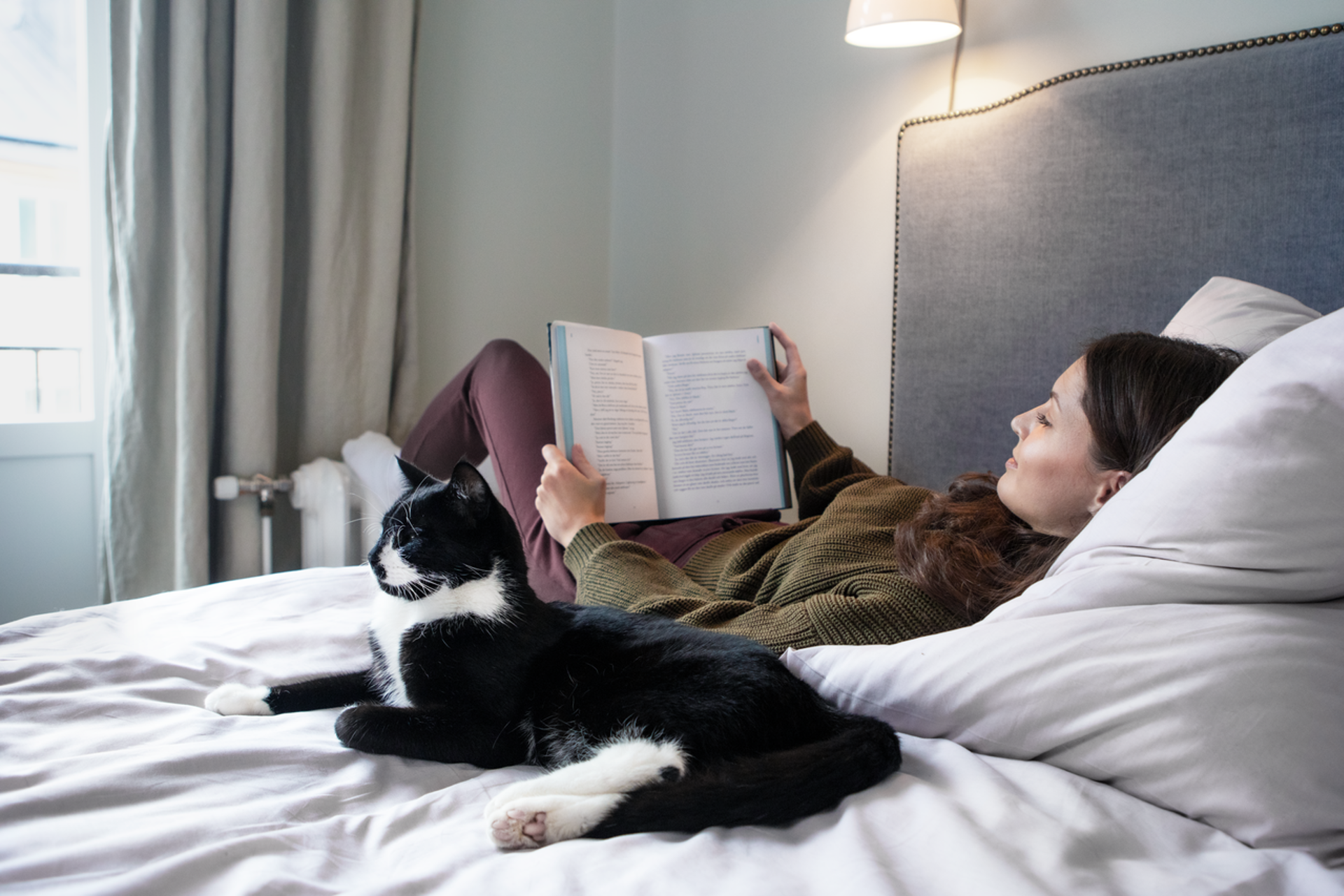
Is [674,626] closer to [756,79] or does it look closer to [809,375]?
[809,375]

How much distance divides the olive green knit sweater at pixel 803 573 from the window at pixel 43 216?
132 centimetres

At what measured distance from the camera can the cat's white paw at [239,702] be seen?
0.83 m

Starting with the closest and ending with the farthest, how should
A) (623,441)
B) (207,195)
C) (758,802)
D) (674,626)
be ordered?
(758,802)
(674,626)
(623,441)
(207,195)

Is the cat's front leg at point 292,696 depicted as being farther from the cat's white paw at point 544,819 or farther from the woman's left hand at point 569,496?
the woman's left hand at point 569,496

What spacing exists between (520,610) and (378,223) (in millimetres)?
1504

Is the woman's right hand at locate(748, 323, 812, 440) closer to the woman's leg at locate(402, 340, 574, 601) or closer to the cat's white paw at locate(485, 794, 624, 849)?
the woman's leg at locate(402, 340, 574, 601)

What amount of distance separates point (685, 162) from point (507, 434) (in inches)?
47.3

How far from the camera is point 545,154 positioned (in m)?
2.50

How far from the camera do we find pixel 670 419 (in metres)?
1.44

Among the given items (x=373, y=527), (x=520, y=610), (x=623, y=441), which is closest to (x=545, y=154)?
(x=373, y=527)

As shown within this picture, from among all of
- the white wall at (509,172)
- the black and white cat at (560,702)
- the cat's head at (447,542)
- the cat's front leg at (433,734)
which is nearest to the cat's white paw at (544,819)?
the black and white cat at (560,702)

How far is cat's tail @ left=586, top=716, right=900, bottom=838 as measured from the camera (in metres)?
0.61

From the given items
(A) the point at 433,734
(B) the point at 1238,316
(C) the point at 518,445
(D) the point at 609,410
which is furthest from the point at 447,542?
(B) the point at 1238,316

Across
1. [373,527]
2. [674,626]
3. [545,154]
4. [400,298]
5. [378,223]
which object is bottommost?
[373,527]
